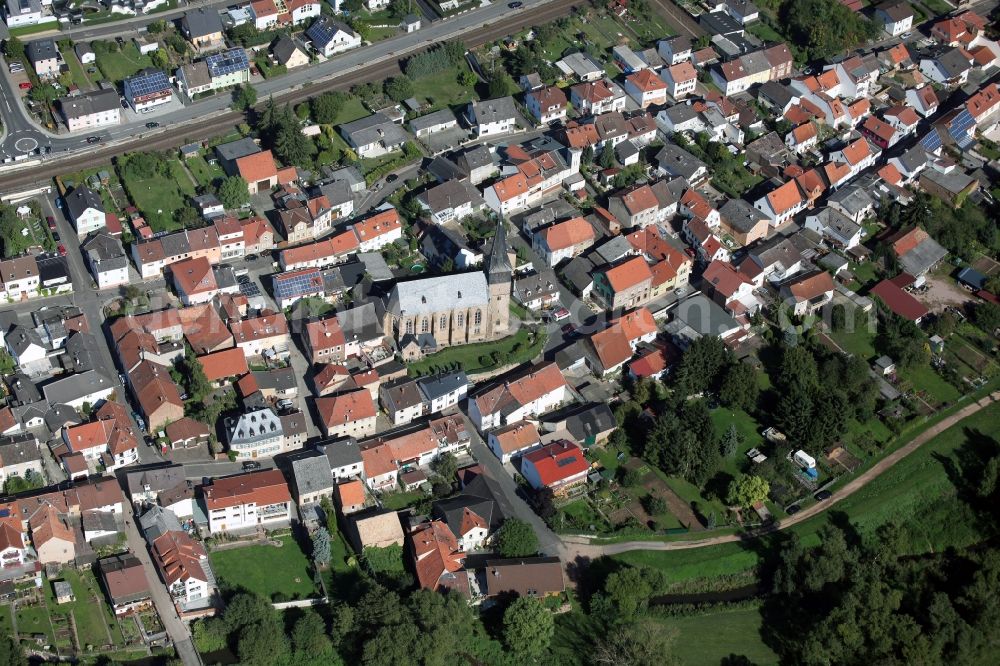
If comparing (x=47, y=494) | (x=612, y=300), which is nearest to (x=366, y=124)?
(x=612, y=300)

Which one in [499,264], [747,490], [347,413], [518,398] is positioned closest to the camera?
[747,490]

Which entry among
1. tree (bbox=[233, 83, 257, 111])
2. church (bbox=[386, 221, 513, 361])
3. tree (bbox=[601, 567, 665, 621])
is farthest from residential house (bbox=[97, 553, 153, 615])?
tree (bbox=[233, 83, 257, 111])

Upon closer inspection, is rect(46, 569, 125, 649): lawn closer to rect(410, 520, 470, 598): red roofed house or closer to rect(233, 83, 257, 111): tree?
rect(410, 520, 470, 598): red roofed house

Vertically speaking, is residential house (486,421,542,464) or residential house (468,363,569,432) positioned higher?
residential house (468,363,569,432)

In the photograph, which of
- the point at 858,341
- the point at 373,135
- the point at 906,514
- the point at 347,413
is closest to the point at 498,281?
the point at 347,413

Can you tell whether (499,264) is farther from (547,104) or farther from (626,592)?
(547,104)

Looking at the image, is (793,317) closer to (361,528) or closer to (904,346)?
(904,346)

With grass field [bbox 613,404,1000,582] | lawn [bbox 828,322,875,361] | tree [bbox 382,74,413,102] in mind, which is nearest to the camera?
grass field [bbox 613,404,1000,582]
